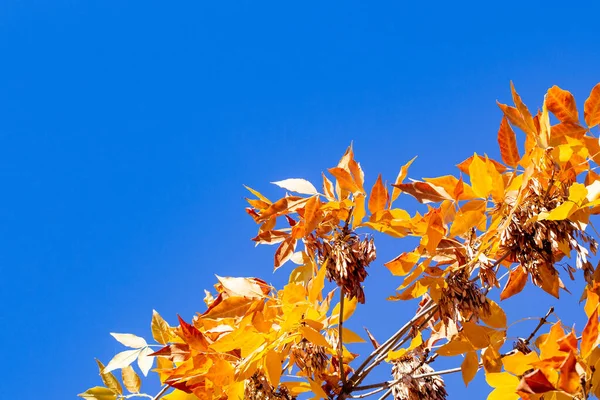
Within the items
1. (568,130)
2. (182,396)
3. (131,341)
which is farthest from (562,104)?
(131,341)

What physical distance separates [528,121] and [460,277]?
32 cm

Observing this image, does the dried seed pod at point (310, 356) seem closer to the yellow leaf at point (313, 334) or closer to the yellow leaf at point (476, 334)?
the yellow leaf at point (313, 334)

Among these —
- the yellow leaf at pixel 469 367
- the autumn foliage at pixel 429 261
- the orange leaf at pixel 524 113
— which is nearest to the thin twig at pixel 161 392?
the autumn foliage at pixel 429 261

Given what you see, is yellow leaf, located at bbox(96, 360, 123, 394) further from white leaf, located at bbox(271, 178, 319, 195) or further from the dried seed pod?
white leaf, located at bbox(271, 178, 319, 195)

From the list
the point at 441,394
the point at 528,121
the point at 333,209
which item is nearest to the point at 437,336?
the point at 441,394

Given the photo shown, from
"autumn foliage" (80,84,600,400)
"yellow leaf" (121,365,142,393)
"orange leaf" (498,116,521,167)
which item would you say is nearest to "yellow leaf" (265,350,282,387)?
"autumn foliage" (80,84,600,400)

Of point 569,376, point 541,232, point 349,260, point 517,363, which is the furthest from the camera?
point 349,260

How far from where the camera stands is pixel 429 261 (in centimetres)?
115

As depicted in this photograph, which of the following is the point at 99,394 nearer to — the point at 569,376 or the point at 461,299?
the point at 461,299

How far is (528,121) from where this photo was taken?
1116 millimetres

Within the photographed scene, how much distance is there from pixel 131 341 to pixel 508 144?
991 millimetres

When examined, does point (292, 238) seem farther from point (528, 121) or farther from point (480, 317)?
point (528, 121)

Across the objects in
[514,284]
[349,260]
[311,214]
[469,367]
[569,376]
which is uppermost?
[311,214]

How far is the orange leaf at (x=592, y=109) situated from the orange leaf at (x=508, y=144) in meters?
0.14
